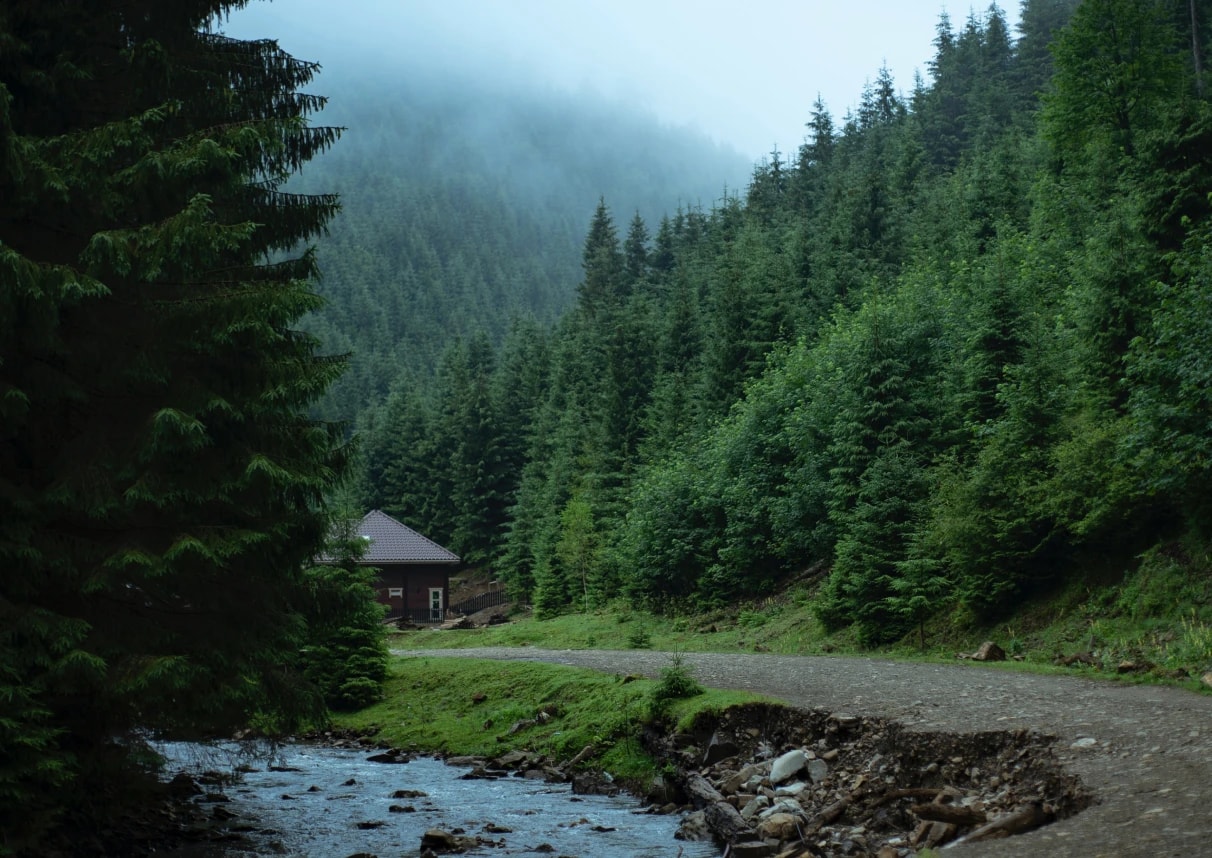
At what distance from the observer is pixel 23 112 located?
38.6 ft

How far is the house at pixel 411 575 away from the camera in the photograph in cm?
5997

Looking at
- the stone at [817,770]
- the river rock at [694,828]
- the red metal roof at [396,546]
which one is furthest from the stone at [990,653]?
the red metal roof at [396,546]

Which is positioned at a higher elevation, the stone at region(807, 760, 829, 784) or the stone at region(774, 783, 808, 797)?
the stone at region(807, 760, 829, 784)

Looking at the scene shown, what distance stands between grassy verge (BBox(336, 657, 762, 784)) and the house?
28942 millimetres

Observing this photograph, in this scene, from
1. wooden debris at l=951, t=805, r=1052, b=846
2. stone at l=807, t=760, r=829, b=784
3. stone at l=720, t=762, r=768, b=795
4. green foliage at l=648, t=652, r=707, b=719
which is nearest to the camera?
wooden debris at l=951, t=805, r=1052, b=846

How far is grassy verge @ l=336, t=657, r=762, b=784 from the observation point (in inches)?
726

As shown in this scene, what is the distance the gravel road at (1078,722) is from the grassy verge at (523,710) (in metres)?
1.83

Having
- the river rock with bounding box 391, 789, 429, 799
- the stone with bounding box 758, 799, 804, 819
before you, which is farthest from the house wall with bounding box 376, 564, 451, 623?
the stone with bounding box 758, 799, 804, 819

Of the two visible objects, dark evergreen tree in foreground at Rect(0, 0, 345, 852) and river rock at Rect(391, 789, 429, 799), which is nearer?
dark evergreen tree in foreground at Rect(0, 0, 345, 852)

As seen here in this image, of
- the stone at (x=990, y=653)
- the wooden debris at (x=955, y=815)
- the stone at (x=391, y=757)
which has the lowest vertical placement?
the stone at (x=391, y=757)

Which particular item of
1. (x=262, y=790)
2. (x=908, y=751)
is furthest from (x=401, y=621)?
(x=908, y=751)

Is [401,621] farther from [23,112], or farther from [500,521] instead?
[23,112]

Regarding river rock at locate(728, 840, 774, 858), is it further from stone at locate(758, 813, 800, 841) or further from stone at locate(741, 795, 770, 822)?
stone at locate(741, 795, 770, 822)

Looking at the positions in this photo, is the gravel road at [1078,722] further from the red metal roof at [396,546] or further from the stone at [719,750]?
the red metal roof at [396,546]
